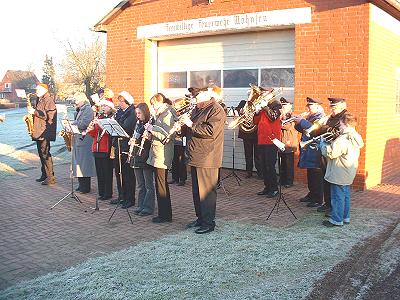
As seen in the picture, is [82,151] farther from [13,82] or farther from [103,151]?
[13,82]

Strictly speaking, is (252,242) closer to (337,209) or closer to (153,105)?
(337,209)

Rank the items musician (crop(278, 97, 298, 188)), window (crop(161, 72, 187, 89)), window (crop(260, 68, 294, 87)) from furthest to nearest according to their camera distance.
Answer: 1. window (crop(161, 72, 187, 89))
2. window (crop(260, 68, 294, 87))
3. musician (crop(278, 97, 298, 188))

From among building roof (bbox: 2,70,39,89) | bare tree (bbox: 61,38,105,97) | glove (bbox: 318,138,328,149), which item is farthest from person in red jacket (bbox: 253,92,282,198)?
building roof (bbox: 2,70,39,89)

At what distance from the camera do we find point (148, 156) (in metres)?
7.91

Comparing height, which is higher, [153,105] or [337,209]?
[153,105]

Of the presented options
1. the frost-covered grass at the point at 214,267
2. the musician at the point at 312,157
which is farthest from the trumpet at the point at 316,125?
the frost-covered grass at the point at 214,267

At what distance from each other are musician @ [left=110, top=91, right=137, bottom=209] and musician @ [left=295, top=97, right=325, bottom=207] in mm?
3065

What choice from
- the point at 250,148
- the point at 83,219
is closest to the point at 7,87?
the point at 250,148

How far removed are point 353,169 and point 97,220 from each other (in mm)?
4287

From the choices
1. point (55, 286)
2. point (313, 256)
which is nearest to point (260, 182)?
point (313, 256)

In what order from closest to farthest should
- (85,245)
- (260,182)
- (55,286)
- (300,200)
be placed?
(55,286) < (85,245) < (300,200) < (260,182)

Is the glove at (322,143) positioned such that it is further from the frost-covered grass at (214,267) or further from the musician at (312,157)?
the frost-covered grass at (214,267)

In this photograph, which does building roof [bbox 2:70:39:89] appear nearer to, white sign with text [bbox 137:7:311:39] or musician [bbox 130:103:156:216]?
white sign with text [bbox 137:7:311:39]

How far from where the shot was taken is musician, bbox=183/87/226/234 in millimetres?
6793
